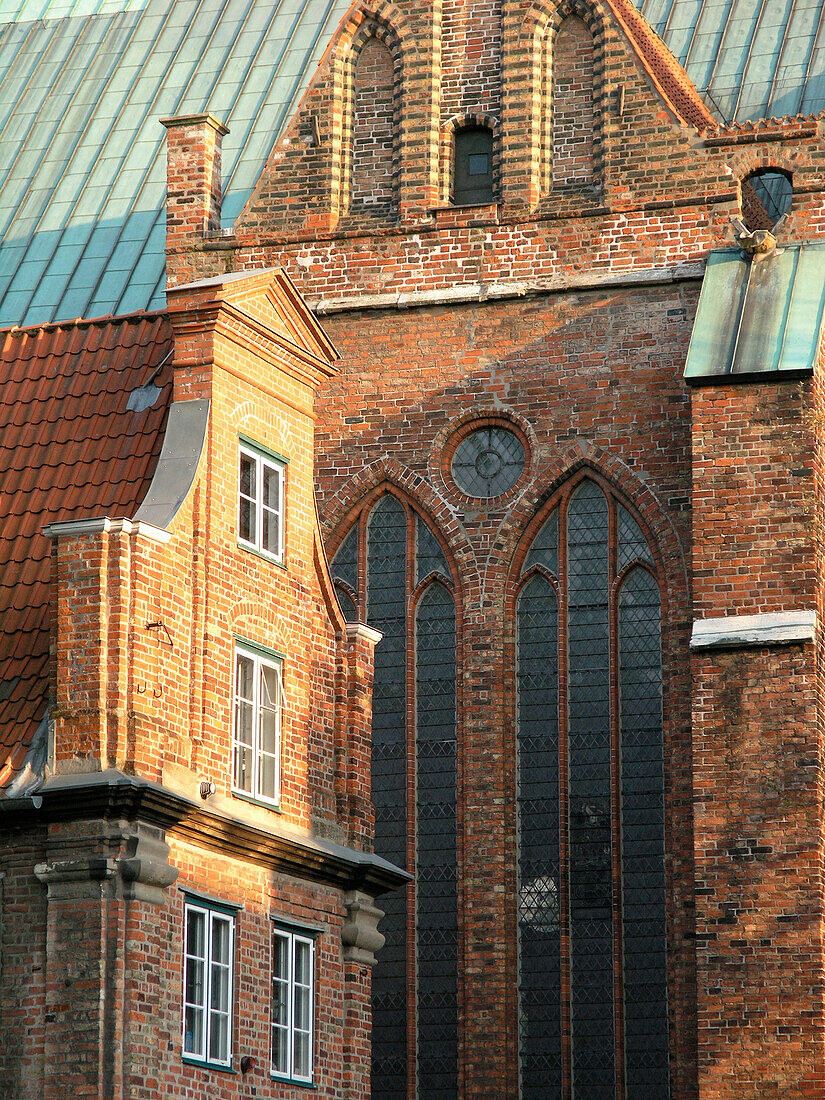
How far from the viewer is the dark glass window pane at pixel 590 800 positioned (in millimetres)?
21078

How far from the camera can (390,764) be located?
22.5 metres

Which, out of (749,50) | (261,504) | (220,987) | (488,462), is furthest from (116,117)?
(220,987)

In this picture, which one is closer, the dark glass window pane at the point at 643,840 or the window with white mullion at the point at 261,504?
the window with white mullion at the point at 261,504

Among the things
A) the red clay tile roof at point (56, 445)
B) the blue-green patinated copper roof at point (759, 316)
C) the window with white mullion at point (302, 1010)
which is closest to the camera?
the red clay tile roof at point (56, 445)

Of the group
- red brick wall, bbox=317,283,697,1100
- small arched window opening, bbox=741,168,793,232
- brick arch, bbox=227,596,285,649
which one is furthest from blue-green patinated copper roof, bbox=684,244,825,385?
brick arch, bbox=227,596,285,649

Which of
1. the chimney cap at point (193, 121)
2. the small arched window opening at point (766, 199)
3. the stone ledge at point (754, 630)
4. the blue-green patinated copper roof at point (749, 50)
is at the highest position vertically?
the blue-green patinated copper roof at point (749, 50)

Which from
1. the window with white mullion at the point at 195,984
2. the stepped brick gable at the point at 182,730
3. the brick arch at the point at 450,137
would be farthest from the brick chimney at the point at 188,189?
the window with white mullion at the point at 195,984

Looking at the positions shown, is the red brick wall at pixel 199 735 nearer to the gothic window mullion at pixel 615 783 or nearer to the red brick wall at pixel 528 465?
the red brick wall at pixel 528 465

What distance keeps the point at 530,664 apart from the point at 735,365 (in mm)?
3875

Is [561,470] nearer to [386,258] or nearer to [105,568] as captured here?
[386,258]

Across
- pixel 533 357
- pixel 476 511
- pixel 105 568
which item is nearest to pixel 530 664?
pixel 476 511

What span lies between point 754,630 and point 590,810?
2996 millimetres

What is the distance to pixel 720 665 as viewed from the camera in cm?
1981

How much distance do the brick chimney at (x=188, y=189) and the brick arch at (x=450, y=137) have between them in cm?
246
